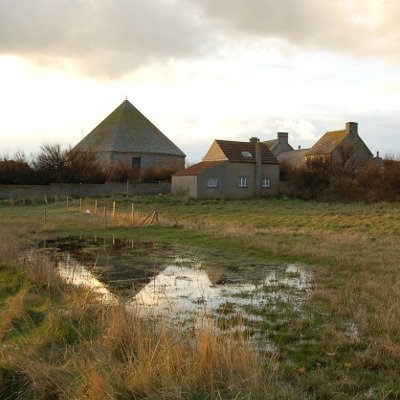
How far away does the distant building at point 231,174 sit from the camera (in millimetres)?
46812

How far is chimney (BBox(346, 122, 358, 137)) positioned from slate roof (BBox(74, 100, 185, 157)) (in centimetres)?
1990

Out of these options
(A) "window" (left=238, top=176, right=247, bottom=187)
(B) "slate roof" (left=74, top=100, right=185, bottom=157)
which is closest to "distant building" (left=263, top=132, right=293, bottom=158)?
(B) "slate roof" (left=74, top=100, right=185, bottom=157)

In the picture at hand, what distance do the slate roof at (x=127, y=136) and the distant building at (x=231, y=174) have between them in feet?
35.8

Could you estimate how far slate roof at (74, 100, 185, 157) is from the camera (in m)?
59.4

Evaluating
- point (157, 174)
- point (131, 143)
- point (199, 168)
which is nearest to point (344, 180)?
point (199, 168)

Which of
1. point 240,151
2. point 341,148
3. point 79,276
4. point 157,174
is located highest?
point 341,148

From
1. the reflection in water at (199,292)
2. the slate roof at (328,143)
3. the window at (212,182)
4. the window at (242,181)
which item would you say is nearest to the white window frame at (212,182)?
the window at (212,182)

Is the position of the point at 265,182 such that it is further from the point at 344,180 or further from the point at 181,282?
the point at 181,282

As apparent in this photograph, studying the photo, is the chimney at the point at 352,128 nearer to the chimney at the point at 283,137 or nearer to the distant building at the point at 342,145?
the distant building at the point at 342,145

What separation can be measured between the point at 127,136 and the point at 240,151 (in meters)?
16.5

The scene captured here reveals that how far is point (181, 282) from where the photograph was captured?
12.3m

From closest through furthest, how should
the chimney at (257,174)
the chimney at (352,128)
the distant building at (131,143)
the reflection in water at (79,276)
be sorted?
the reflection in water at (79,276) < the chimney at (257,174) < the distant building at (131,143) < the chimney at (352,128)

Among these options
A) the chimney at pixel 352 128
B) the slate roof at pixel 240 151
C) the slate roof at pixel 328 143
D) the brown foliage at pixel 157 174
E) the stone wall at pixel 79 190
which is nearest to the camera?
the stone wall at pixel 79 190

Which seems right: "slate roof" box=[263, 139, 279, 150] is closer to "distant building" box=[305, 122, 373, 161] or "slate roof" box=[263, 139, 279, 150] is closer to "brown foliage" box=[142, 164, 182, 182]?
"distant building" box=[305, 122, 373, 161]
